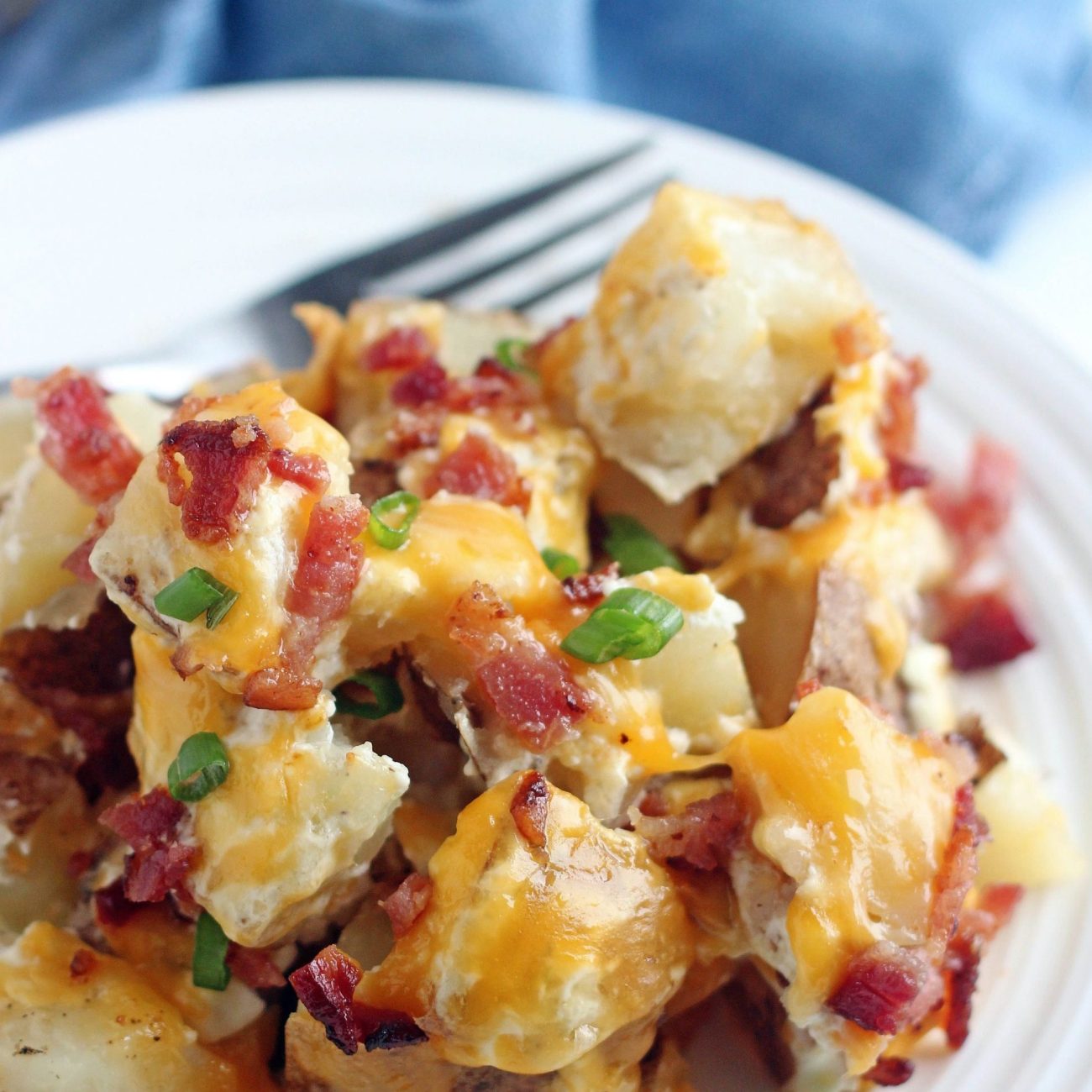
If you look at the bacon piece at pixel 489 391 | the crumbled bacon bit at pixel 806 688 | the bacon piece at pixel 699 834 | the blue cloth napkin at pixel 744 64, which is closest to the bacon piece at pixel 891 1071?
the bacon piece at pixel 699 834

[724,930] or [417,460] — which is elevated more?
[417,460]

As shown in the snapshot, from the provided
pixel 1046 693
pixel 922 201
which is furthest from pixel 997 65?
pixel 1046 693

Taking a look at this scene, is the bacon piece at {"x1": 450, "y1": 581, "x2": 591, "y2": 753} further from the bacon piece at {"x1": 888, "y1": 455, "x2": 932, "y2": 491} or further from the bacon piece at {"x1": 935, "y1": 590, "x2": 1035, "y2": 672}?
the bacon piece at {"x1": 935, "y1": 590, "x2": 1035, "y2": 672}

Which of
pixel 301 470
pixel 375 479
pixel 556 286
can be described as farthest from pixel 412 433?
pixel 556 286

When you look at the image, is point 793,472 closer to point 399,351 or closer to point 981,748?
point 981,748

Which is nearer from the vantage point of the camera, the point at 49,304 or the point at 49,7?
the point at 49,304

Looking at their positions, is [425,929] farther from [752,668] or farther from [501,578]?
[752,668]
